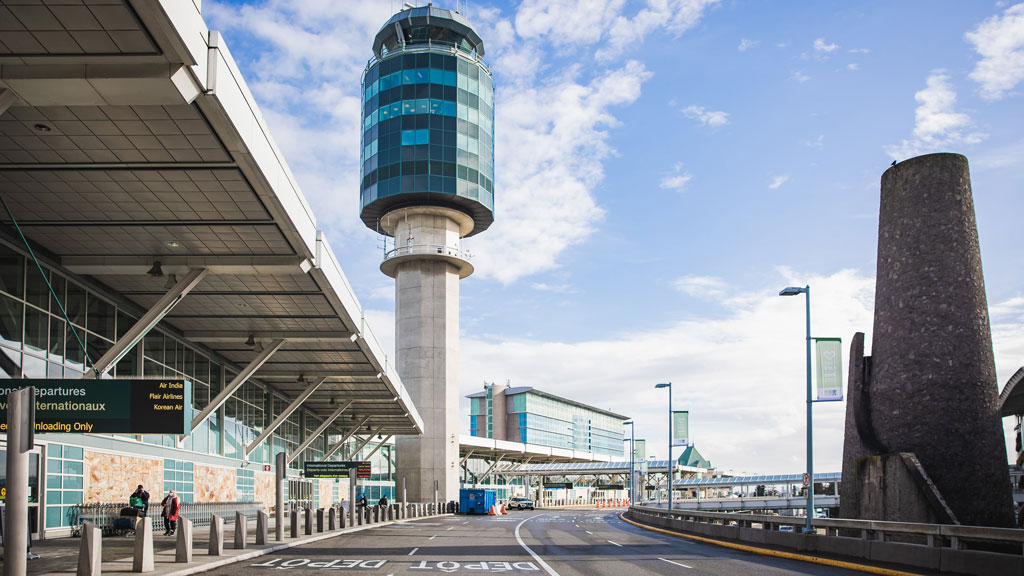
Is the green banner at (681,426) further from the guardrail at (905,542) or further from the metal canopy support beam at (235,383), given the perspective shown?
the metal canopy support beam at (235,383)

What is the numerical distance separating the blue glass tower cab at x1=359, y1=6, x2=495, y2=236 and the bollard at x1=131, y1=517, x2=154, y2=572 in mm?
59827

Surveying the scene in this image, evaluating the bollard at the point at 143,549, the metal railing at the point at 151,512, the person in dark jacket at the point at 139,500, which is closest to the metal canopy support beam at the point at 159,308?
the person in dark jacket at the point at 139,500

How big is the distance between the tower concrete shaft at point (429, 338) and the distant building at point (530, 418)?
74.5 m

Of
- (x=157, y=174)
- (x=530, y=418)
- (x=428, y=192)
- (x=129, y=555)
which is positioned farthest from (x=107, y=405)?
(x=530, y=418)

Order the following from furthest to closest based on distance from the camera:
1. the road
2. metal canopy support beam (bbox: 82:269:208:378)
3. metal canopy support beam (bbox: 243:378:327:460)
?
metal canopy support beam (bbox: 243:378:327:460) → metal canopy support beam (bbox: 82:269:208:378) → the road

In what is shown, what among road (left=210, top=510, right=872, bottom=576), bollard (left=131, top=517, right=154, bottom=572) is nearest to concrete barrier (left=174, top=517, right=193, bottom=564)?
road (left=210, top=510, right=872, bottom=576)

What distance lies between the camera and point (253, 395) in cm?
4569

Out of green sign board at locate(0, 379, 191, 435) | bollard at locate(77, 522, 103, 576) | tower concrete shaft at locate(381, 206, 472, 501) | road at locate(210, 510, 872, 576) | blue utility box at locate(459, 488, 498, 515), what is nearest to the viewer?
bollard at locate(77, 522, 103, 576)

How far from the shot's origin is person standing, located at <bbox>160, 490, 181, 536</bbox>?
1117 inches

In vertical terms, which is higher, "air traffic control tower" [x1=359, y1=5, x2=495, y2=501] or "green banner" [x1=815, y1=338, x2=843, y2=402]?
"air traffic control tower" [x1=359, y1=5, x2=495, y2=501]

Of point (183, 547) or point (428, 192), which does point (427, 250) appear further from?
point (183, 547)

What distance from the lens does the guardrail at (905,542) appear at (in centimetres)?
1603

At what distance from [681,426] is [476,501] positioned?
68.7 ft

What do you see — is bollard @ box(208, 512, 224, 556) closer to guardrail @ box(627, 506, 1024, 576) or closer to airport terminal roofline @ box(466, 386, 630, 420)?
guardrail @ box(627, 506, 1024, 576)
